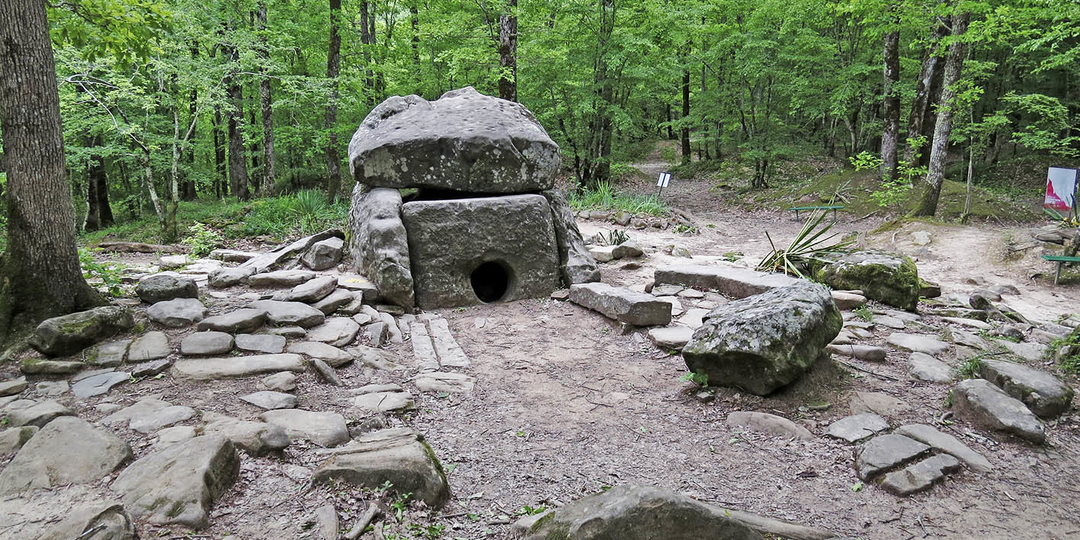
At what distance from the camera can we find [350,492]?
7.11ft

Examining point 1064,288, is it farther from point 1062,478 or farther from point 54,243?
point 54,243

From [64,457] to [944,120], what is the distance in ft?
38.6

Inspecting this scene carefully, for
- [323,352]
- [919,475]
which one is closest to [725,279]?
[919,475]

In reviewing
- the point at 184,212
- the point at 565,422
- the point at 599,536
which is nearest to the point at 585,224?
the point at 565,422

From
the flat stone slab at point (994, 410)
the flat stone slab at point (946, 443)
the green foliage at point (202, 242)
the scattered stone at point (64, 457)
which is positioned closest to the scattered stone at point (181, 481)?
the scattered stone at point (64, 457)

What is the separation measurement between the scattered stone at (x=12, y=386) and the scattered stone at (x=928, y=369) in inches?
222

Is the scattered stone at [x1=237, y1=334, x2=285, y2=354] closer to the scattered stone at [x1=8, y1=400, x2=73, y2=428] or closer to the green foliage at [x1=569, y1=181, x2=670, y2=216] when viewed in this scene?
the scattered stone at [x1=8, y1=400, x2=73, y2=428]

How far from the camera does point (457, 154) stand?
613 centimetres

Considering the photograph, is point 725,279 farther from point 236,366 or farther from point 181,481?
point 181,481

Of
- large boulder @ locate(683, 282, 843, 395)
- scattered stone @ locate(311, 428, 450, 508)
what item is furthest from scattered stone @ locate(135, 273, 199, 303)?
large boulder @ locate(683, 282, 843, 395)

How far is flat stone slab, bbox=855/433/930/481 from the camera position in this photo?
258cm

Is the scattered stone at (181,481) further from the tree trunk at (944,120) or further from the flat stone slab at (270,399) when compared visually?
the tree trunk at (944,120)

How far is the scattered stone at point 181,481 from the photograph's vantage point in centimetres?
187

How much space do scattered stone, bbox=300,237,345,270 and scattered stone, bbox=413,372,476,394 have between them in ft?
9.60
